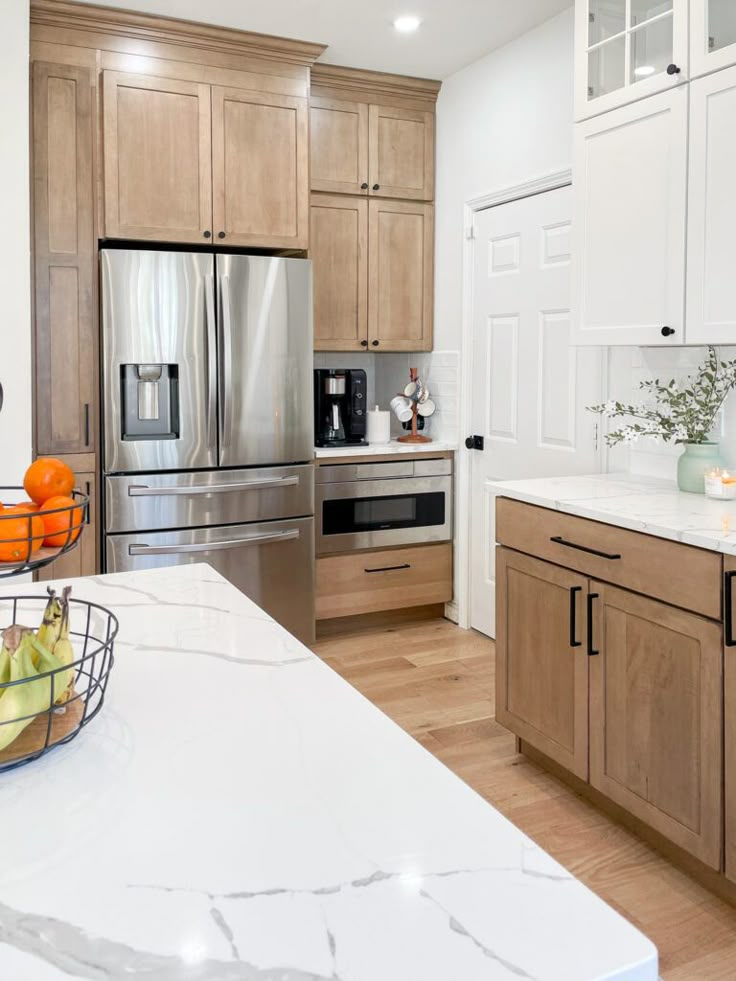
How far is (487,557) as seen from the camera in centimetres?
419

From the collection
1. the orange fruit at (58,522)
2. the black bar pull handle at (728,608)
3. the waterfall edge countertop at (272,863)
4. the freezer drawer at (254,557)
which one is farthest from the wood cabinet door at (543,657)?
the orange fruit at (58,522)

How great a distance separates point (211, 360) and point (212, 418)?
0.79 feet

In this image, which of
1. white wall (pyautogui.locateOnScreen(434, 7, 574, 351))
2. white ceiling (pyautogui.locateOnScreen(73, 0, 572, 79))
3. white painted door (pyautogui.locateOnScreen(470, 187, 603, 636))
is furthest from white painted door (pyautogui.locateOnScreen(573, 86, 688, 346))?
white ceiling (pyautogui.locateOnScreen(73, 0, 572, 79))

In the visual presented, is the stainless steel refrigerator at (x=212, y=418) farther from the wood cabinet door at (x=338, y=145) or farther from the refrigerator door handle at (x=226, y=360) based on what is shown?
the wood cabinet door at (x=338, y=145)

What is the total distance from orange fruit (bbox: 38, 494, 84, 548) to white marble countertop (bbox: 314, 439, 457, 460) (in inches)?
121

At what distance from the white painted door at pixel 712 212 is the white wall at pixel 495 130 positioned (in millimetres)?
Answer: 1094

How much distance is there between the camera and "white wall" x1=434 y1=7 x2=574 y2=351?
349 centimetres

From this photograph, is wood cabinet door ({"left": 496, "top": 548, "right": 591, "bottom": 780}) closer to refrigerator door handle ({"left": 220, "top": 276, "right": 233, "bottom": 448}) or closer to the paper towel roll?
refrigerator door handle ({"left": 220, "top": 276, "right": 233, "bottom": 448})

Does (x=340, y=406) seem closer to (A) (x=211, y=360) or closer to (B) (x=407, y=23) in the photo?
(A) (x=211, y=360)

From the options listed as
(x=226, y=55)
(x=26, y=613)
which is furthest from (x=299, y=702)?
(x=226, y=55)

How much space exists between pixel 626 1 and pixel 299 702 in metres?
2.50

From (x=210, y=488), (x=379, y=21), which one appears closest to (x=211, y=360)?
(x=210, y=488)

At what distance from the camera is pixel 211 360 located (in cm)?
363

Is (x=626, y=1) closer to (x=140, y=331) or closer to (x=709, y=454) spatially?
(x=709, y=454)
